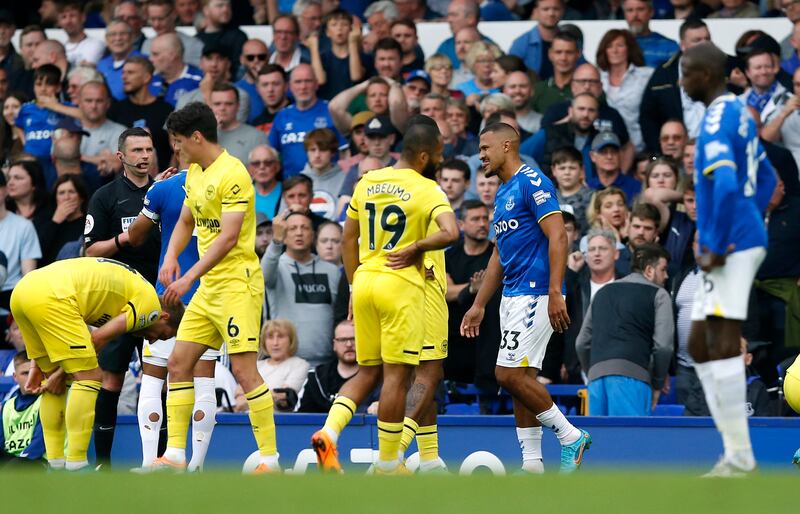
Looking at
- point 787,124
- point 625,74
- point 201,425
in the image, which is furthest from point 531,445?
point 625,74

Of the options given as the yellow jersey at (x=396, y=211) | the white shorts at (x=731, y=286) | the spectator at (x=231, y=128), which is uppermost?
the spectator at (x=231, y=128)

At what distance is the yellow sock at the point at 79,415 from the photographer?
30.9 ft

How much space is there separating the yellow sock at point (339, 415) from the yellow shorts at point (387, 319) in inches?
13.4

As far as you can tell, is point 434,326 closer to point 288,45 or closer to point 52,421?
point 52,421

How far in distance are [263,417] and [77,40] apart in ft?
31.8

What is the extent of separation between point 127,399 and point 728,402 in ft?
22.1

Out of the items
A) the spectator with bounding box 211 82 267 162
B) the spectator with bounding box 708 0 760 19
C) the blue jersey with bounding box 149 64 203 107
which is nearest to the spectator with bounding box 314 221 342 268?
the spectator with bounding box 211 82 267 162

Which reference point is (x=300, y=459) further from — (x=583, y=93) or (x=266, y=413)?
(x=583, y=93)

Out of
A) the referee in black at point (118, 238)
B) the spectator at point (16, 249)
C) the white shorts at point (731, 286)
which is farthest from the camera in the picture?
the spectator at point (16, 249)

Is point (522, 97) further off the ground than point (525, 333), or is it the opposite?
point (522, 97)

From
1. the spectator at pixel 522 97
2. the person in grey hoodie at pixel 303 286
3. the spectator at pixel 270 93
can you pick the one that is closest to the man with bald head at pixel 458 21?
the spectator at pixel 522 97

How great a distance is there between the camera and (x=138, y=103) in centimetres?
1557

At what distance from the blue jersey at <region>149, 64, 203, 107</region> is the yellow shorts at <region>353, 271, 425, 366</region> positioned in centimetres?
738

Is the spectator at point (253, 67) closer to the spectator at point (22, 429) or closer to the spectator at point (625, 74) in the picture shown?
the spectator at point (625, 74)
